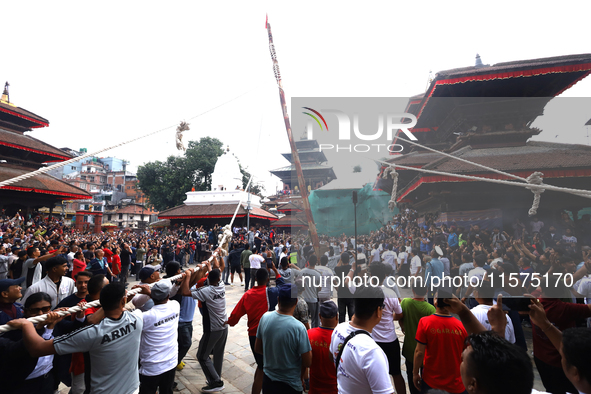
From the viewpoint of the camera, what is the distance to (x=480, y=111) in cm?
354

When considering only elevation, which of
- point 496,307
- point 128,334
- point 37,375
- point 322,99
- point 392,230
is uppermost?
point 322,99

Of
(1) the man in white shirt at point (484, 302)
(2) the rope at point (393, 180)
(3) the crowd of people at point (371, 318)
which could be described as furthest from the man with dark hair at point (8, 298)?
(1) the man in white shirt at point (484, 302)

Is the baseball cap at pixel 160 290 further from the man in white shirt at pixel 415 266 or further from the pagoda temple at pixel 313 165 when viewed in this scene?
the man in white shirt at pixel 415 266

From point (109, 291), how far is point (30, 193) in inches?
828

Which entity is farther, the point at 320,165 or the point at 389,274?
the point at 320,165

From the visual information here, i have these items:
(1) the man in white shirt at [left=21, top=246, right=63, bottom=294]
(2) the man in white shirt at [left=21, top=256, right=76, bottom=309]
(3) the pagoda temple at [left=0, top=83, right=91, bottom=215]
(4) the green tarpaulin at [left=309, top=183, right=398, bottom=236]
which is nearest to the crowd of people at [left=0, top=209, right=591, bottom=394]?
(4) the green tarpaulin at [left=309, top=183, right=398, bottom=236]

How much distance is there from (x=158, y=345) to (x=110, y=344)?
773mm

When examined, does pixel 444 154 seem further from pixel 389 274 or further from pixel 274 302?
pixel 274 302

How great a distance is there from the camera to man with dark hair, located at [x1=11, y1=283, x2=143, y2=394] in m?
2.09

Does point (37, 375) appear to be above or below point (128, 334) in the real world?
below

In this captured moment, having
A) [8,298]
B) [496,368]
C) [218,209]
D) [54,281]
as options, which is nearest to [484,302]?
[496,368]

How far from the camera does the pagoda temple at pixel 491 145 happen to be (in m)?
2.80

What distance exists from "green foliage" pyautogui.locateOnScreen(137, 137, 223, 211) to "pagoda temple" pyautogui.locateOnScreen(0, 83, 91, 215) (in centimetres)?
1488

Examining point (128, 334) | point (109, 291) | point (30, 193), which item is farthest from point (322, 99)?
point (30, 193)
